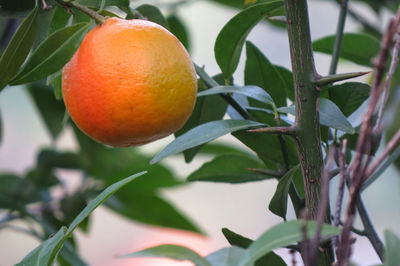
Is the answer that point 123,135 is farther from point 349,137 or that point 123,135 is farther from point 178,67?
point 349,137

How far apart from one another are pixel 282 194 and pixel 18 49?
254 mm

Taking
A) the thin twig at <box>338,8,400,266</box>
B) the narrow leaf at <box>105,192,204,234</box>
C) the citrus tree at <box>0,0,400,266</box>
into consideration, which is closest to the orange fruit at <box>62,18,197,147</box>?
the citrus tree at <box>0,0,400,266</box>

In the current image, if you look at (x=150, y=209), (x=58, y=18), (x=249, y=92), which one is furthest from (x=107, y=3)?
(x=150, y=209)

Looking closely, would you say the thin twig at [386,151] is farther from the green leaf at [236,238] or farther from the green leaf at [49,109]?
the green leaf at [49,109]

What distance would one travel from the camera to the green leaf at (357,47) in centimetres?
79

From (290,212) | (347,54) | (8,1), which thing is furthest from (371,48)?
(290,212)

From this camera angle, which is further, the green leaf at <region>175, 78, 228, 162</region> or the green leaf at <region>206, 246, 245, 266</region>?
the green leaf at <region>175, 78, 228, 162</region>

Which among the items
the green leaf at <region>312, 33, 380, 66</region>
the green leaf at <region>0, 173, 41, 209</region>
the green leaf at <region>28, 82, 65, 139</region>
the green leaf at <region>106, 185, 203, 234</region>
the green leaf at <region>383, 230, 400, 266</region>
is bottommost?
the green leaf at <region>0, 173, 41, 209</region>

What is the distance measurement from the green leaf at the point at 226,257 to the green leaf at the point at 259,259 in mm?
99

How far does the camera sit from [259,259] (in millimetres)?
502

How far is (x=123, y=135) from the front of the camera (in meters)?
0.54

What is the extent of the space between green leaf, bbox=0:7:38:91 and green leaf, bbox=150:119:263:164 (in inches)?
5.7

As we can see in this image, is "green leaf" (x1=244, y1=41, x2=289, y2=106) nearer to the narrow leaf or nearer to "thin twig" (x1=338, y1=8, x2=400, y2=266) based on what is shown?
"thin twig" (x1=338, y1=8, x2=400, y2=266)

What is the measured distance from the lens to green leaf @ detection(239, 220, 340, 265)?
36cm
